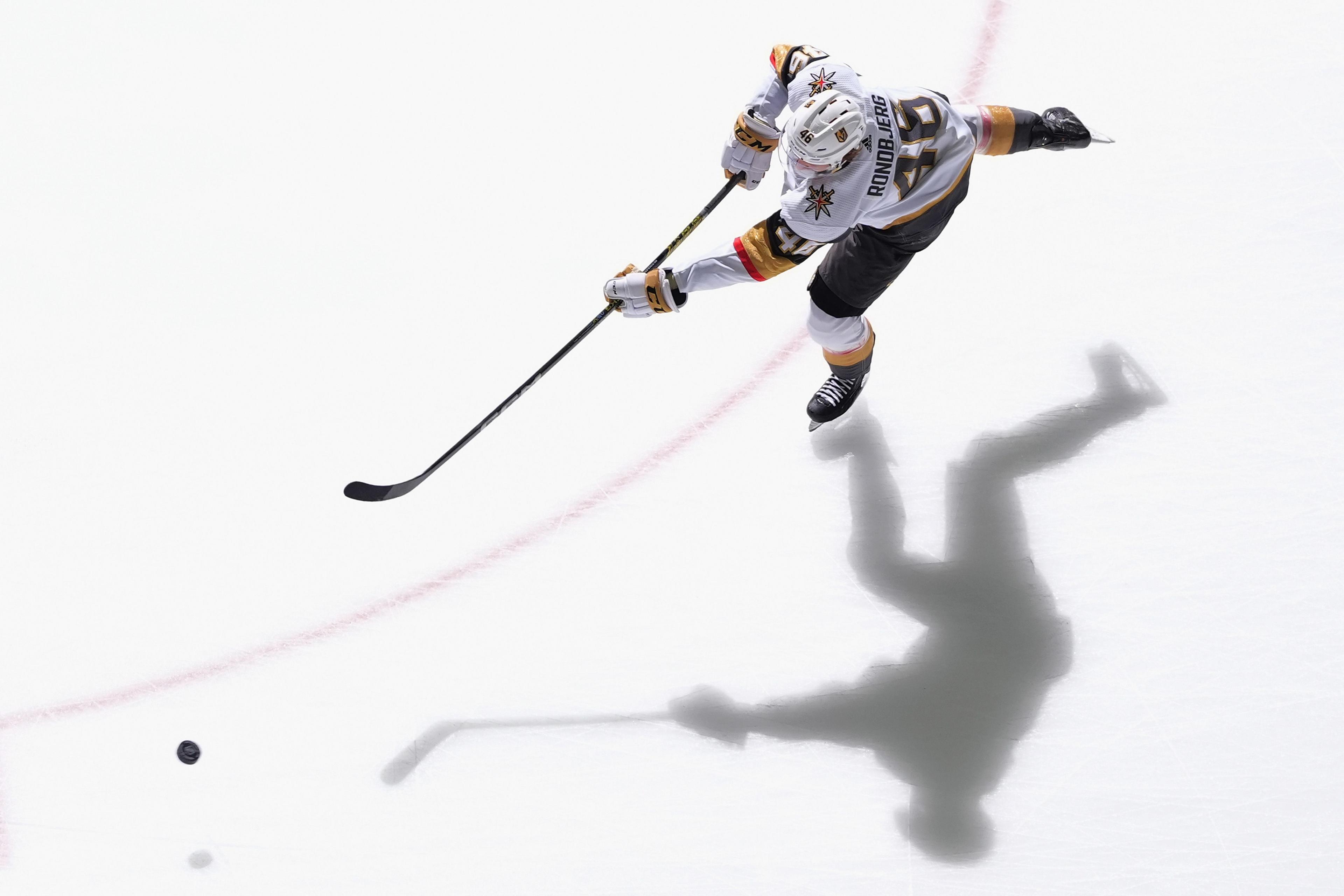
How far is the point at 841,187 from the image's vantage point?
10.5ft

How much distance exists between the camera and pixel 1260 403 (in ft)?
12.7

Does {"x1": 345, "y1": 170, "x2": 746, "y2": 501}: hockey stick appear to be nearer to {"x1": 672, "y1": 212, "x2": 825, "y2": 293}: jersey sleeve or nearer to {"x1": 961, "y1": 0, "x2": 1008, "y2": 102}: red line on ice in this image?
{"x1": 672, "y1": 212, "x2": 825, "y2": 293}: jersey sleeve

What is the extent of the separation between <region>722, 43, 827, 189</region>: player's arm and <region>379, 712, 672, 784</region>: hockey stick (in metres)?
1.76

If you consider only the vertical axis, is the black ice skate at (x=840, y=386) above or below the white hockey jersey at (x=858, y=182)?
below

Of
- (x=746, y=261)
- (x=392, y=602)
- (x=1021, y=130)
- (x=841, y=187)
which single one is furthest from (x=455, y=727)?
(x=1021, y=130)

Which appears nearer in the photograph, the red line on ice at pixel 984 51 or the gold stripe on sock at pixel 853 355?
the gold stripe on sock at pixel 853 355

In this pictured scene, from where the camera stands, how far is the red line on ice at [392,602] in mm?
3689

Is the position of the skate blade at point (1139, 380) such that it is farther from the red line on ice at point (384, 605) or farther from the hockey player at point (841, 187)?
the red line on ice at point (384, 605)

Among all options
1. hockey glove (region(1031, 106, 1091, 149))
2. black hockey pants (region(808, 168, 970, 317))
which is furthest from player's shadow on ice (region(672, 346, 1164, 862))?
hockey glove (region(1031, 106, 1091, 149))

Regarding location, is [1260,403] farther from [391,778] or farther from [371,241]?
[371,241]

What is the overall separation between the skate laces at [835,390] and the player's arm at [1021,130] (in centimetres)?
83

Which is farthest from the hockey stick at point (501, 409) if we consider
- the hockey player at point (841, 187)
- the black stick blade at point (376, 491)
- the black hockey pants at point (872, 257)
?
the black hockey pants at point (872, 257)

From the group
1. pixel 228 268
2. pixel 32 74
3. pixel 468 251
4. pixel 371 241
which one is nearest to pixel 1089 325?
pixel 468 251

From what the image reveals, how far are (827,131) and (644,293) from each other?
69 centimetres
